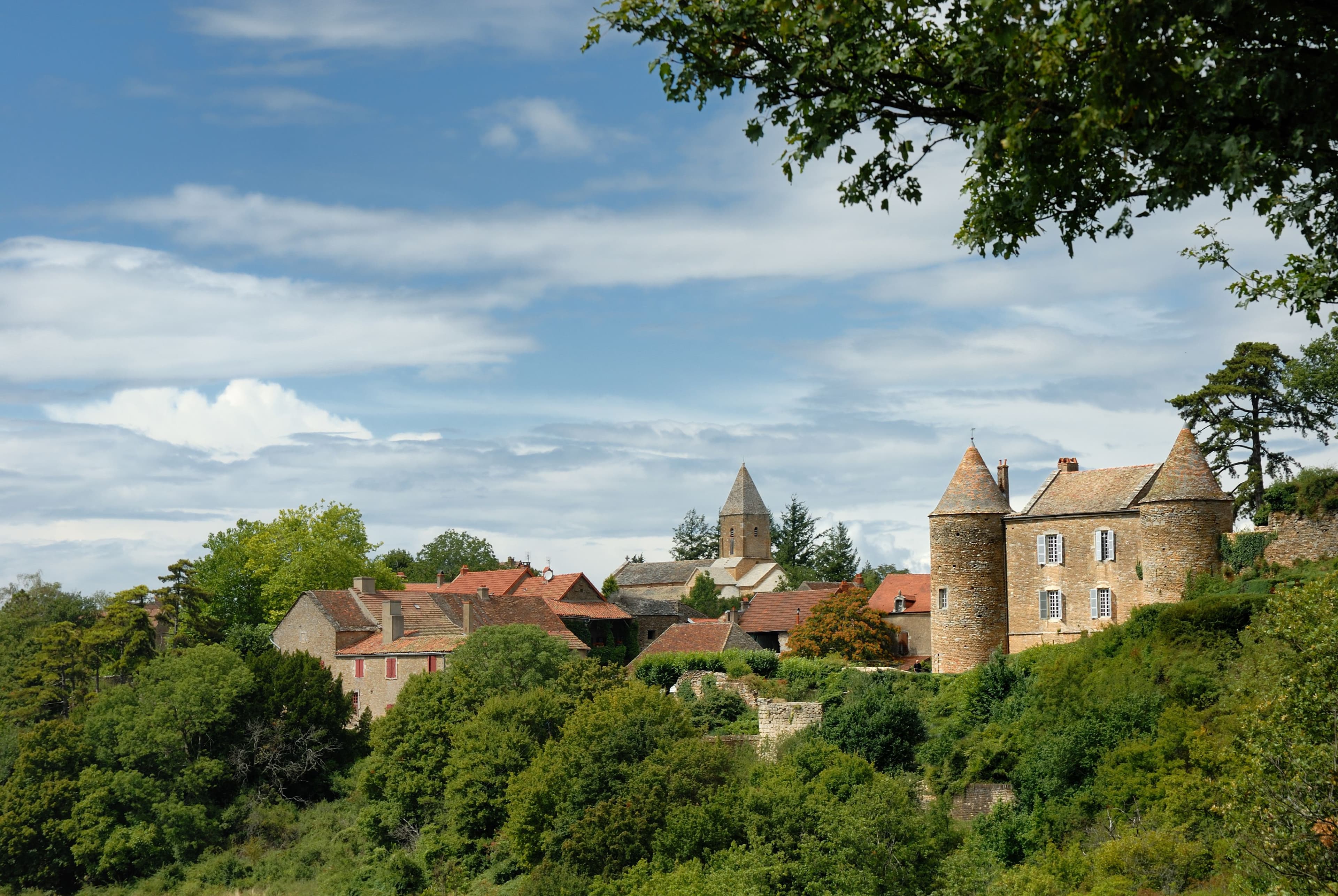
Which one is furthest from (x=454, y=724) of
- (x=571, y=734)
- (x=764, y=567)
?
(x=764, y=567)

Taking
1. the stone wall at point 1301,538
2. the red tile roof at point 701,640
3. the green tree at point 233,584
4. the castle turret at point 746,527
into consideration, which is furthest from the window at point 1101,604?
the castle turret at point 746,527

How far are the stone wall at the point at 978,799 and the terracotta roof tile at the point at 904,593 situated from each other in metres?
22.2

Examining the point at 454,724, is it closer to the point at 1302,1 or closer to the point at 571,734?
the point at 571,734

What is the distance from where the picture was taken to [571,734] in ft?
123

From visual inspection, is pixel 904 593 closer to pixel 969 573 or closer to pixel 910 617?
pixel 910 617

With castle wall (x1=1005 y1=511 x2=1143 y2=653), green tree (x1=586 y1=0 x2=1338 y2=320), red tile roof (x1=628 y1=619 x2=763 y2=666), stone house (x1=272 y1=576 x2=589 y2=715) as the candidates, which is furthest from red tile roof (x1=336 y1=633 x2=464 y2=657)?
green tree (x1=586 y1=0 x2=1338 y2=320)

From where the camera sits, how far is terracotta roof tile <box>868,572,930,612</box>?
55.8m

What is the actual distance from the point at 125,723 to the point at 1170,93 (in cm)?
4941

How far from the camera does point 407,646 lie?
51750 millimetres

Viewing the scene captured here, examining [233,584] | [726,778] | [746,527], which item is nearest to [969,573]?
[726,778]

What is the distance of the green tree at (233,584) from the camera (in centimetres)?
6988

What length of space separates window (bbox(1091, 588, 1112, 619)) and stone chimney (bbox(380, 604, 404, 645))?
2927 cm

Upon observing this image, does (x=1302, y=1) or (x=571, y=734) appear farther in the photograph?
(x=571, y=734)

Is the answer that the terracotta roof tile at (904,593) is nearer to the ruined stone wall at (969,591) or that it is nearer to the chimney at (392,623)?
the ruined stone wall at (969,591)
